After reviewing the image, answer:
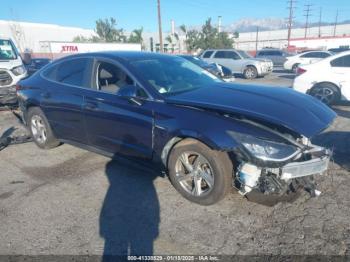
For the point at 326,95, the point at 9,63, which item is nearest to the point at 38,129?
the point at 9,63

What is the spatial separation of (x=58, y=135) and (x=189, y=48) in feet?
148

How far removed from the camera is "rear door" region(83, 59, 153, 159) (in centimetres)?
373

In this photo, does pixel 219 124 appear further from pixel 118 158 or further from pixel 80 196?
pixel 80 196

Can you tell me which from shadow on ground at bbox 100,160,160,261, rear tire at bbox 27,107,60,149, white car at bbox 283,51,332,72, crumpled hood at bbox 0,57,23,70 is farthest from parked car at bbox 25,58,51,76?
white car at bbox 283,51,332,72

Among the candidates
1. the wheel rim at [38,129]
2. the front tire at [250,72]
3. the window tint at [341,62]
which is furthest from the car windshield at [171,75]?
the front tire at [250,72]

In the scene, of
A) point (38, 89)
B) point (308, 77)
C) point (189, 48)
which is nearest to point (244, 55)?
point (308, 77)

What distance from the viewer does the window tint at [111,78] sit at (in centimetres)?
A: 407

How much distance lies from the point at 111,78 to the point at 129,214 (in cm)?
196

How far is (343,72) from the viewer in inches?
324

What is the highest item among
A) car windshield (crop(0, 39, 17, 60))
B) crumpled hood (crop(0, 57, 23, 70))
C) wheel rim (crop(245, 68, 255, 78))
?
car windshield (crop(0, 39, 17, 60))

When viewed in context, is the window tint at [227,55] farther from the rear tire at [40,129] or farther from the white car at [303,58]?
the rear tire at [40,129]

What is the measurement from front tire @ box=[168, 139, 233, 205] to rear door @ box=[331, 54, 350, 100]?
6471mm

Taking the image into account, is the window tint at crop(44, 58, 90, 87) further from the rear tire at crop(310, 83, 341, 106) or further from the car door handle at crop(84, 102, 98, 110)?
the rear tire at crop(310, 83, 341, 106)

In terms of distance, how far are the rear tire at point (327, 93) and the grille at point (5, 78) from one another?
891cm
